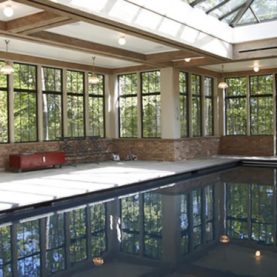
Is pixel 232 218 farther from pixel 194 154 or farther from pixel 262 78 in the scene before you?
pixel 262 78

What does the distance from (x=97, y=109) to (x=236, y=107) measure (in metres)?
5.56

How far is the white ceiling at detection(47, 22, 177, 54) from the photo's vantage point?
9.16 meters

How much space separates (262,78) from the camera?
16.0 meters

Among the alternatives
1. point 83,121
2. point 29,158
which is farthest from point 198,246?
point 83,121

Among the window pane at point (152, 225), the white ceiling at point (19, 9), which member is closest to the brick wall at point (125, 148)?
the white ceiling at point (19, 9)

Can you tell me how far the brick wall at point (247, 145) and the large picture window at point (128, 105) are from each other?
395 centimetres

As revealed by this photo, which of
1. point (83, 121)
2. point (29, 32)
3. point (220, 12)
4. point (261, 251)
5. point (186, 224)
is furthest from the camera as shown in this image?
point (83, 121)

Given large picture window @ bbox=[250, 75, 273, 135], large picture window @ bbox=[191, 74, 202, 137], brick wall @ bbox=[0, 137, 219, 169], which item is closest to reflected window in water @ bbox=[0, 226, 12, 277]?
brick wall @ bbox=[0, 137, 219, 169]

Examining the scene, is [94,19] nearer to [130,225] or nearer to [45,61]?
[130,225]

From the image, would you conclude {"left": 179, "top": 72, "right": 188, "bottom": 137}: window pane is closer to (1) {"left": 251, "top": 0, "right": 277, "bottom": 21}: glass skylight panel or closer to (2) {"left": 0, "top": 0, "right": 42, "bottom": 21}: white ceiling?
(1) {"left": 251, "top": 0, "right": 277, "bottom": 21}: glass skylight panel

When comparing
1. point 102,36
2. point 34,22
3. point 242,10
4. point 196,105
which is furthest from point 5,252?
point 196,105

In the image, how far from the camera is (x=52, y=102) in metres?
13.2

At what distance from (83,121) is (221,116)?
575cm

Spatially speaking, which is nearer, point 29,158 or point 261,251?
point 261,251
